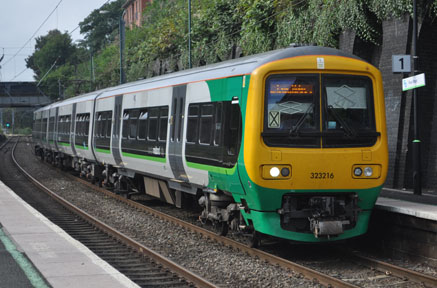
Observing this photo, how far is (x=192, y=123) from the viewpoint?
12.0 metres

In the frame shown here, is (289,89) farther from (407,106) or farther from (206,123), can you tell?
(407,106)

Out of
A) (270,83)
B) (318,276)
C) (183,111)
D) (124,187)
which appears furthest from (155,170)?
(318,276)

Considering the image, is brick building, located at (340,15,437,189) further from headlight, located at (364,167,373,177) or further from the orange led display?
the orange led display

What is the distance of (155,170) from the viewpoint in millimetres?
14453

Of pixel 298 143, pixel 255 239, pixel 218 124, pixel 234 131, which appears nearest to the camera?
pixel 298 143

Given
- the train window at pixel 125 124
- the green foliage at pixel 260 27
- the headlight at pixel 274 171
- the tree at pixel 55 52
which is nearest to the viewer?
the headlight at pixel 274 171

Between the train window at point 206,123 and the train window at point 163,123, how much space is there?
223cm

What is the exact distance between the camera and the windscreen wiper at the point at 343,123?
31.1ft

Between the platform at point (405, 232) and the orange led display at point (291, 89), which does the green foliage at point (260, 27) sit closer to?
the platform at point (405, 232)

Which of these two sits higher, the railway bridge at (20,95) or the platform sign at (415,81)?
the railway bridge at (20,95)

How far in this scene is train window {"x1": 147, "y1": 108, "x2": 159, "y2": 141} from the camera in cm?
1434

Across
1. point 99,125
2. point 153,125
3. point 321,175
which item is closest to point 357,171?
point 321,175

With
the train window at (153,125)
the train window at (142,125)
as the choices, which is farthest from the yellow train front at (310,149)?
the train window at (142,125)

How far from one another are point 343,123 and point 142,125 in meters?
7.03
